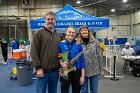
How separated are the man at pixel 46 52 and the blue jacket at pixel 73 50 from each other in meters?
0.08

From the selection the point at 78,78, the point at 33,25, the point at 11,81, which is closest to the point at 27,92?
the point at 11,81

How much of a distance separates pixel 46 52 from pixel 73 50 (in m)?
0.41

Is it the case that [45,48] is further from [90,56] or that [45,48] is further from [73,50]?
[90,56]

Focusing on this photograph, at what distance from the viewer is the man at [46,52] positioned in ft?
8.33

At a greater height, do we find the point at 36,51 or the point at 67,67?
the point at 36,51

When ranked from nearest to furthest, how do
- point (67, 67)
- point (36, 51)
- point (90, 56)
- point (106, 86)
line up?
point (36, 51)
point (67, 67)
point (90, 56)
point (106, 86)

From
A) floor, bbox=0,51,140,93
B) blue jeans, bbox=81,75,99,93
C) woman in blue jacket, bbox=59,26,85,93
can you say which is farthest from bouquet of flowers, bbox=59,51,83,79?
floor, bbox=0,51,140,93

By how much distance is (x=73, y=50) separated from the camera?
9.03 feet

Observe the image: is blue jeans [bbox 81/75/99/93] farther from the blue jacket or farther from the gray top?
the gray top

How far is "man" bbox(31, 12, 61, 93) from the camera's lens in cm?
254

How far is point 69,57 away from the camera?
2.76 metres

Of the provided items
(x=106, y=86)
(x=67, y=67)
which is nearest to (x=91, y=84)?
(x=67, y=67)

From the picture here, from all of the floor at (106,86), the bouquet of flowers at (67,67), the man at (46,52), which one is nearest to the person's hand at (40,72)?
the man at (46,52)

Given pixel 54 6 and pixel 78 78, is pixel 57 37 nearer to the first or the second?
pixel 78 78
